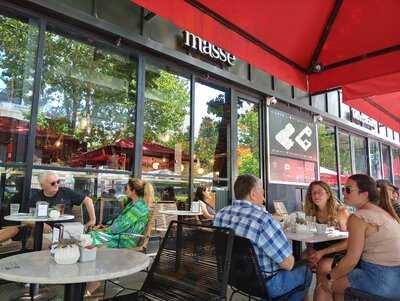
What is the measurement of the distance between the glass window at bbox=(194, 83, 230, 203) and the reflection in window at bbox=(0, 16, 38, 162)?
2.70 meters

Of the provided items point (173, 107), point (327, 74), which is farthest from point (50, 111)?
point (327, 74)

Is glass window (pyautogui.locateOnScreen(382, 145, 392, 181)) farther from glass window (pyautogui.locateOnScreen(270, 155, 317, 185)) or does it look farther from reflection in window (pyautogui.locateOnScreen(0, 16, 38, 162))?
reflection in window (pyautogui.locateOnScreen(0, 16, 38, 162))

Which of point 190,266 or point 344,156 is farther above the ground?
point 344,156

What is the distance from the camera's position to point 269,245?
216cm

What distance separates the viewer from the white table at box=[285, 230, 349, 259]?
2749 mm

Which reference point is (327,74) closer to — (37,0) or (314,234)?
(314,234)

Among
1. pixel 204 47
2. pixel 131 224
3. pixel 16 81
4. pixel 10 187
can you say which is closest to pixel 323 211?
pixel 131 224

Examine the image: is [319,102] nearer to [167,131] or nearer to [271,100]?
[271,100]

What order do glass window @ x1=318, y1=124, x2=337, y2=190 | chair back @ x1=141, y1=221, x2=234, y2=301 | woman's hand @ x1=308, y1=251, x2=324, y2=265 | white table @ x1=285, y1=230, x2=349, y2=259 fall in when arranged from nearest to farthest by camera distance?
1. chair back @ x1=141, y1=221, x2=234, y2=301
2. white table @ x1=285, y1=230, x2=349, y2=259
3. woman's hand @ x1=308, y1=251, x2=324, y2=265
4. glass window @ x1=318, y1=124, x2=337, y2=190

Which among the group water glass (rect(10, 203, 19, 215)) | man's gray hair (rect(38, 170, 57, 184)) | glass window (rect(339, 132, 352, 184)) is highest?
glass window (rect(339, 132, 352, 184))

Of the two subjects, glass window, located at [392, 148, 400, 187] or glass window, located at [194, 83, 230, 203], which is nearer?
glass window, located at [194, 83, 230, 203]

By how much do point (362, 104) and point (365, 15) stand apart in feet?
6.58

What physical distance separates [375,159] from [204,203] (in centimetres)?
854

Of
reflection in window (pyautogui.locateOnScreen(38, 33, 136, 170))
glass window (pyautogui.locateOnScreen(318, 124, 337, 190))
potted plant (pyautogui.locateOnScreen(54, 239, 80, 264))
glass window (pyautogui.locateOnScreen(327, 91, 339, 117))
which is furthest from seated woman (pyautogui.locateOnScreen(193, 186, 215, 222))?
glass window (pyautogui.locateOnScreen(327, 91, 339, 117))
